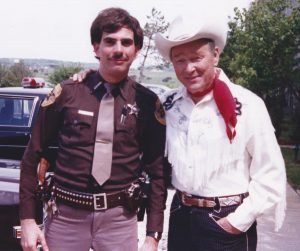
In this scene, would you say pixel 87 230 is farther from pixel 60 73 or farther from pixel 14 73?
pixel 14 73

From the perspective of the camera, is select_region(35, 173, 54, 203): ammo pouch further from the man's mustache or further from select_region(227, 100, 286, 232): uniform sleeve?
select_region(227, 100, 286, 232): uniform sleeve

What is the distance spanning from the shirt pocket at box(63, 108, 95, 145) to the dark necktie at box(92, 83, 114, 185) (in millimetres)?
42

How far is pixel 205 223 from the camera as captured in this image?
7.55ft

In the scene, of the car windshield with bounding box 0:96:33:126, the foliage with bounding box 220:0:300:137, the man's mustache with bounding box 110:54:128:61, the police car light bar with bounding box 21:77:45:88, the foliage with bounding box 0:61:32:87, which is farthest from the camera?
the foliage with bounding box 0:61:32:87

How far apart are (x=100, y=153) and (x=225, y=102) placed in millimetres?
620

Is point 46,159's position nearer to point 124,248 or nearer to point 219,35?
point 124,248

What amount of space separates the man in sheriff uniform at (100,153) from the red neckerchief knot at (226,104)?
32 centimetres

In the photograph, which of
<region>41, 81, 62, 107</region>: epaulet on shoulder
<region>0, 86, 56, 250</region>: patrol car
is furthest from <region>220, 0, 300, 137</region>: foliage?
<region>41, 81, 62, 107</region>: epaulet on shoulder

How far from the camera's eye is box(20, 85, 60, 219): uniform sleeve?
7.80 feet

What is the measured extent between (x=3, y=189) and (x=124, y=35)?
150 cm

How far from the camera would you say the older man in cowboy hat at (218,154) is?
2.23 meters

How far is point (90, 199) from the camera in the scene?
2340mm

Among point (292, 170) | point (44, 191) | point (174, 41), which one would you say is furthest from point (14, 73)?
point (174, 41)

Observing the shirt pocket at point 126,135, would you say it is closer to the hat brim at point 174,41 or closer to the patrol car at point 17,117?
the hat brim at point 174,41
